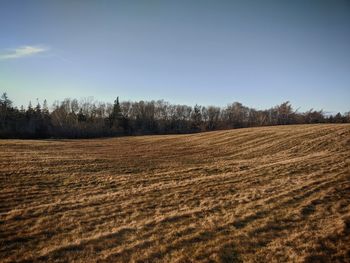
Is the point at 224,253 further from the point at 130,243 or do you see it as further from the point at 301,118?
the point at 301,118

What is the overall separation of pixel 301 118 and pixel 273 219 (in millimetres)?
Result: 95965

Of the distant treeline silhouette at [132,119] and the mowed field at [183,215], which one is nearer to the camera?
the mowed field at [183,215]

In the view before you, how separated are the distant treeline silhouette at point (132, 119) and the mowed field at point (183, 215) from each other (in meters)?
60.1

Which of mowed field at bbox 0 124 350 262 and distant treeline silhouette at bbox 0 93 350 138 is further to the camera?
distant treeline silhouette at bbox 0 93 350 138

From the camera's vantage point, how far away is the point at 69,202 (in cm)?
1080

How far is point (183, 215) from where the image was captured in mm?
9086

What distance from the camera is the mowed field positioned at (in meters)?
6.61

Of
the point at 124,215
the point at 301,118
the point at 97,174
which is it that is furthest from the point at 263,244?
the point at 301,118

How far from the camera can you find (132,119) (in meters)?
94.8

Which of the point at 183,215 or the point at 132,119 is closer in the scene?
the point at 183,215

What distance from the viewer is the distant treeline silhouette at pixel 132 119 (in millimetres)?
70750

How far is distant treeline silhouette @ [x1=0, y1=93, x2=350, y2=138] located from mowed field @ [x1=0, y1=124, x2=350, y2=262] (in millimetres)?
60118

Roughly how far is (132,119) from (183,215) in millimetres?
87869

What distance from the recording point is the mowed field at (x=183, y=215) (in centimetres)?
661
